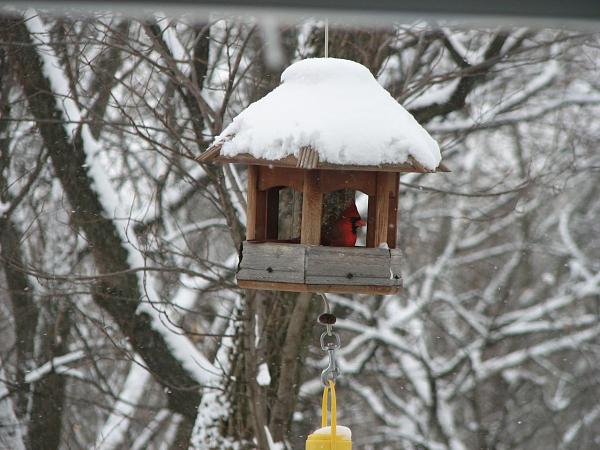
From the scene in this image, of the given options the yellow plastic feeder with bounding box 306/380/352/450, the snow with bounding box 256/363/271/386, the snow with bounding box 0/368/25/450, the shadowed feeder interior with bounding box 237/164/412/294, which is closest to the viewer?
the yellow plastic feeder with bounding box 306/380/352/450

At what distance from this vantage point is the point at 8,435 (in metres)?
5.81

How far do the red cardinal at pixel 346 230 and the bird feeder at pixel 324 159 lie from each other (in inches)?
2.1

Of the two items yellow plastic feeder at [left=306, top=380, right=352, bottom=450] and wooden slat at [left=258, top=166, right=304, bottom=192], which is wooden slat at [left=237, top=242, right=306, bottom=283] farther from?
yellow plastic feeder at [left=306, top=380, right=352, bottom=450]

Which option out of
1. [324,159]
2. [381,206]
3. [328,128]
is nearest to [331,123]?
[328,128]

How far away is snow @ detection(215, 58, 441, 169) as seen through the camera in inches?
94.5

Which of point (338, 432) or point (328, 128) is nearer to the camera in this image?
point (328, 128)

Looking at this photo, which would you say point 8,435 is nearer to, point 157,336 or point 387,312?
point 157,336

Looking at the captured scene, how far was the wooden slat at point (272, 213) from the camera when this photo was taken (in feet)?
9.96

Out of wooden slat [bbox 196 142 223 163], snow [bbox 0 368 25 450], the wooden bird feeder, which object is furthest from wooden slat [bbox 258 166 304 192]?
snow [bbox 0 368 25 450]

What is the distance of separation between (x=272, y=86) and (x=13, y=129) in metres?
2.16

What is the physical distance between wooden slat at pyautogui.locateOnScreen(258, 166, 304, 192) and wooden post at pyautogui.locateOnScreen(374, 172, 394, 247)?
27cm

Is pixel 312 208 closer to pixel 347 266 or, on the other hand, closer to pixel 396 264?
pixel 347 266

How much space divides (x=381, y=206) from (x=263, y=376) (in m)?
2.21

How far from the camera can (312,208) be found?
2602 millimetres
